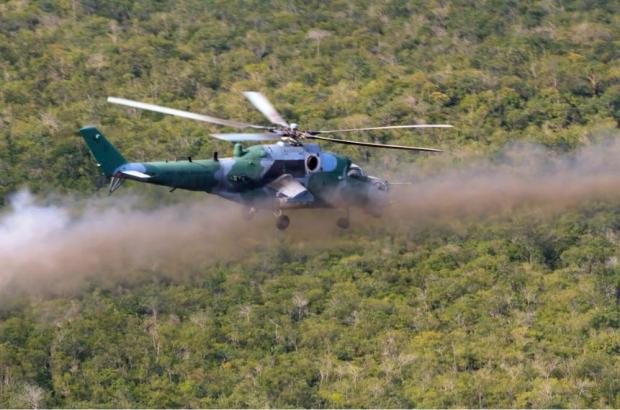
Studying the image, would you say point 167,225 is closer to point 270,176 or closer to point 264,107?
point 270,176

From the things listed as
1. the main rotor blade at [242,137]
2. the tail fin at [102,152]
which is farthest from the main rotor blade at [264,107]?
the tail fin at [102,152]

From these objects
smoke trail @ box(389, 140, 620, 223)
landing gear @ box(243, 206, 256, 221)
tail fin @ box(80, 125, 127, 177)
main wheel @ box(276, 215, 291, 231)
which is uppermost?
tail fin @ box(80, 125, 127, 177)

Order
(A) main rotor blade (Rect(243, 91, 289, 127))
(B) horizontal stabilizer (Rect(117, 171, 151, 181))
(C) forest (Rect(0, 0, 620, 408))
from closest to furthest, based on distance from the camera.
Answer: (B) horizontal stabilizer (Rect(117, 171, 151, 181))
(A) main rotor blade (Rect(243, 91, 289, 127))
(C) forest (Rect(0, 0, 620, 408))

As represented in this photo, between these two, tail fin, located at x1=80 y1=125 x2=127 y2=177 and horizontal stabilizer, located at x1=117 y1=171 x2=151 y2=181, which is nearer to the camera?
tail fin, located at x1=80 y1=125 x2=127 y2=177

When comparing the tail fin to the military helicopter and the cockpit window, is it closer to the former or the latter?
the military helicopter

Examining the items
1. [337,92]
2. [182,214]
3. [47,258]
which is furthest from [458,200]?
[337,92]

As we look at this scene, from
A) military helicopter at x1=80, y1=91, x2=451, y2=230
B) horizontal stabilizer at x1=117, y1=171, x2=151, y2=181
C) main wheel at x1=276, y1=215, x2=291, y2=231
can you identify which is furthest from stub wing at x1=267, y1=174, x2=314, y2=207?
horizontal stabilizer at x1=117, y1=171, x2=151, y2=181

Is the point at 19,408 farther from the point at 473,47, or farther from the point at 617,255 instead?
the point at 473,47
